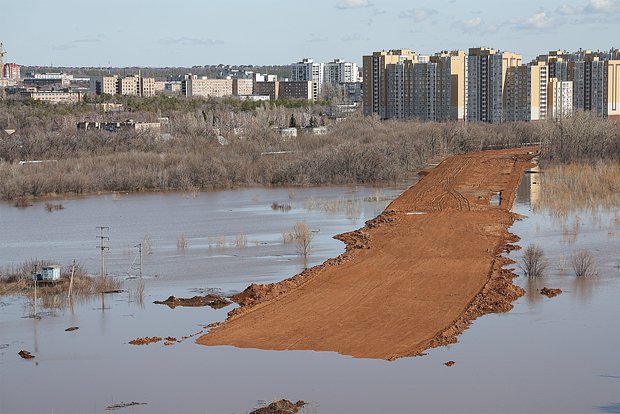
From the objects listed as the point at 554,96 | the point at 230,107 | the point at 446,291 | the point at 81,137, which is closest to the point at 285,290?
the point at 446,291

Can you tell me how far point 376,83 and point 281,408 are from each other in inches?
2071

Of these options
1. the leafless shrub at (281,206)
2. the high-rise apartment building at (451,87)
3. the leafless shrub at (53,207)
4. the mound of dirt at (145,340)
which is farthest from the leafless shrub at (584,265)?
the high-rise apartment building at (451,87)

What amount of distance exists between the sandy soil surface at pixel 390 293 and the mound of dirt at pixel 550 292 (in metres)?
0.47

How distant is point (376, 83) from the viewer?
60906mm

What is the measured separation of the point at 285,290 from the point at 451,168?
75.4 ft

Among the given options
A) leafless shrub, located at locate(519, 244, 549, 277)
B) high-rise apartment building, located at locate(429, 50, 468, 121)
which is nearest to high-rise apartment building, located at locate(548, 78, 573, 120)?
high-rise apartment building, located at locate(429, 50, 468, 121)

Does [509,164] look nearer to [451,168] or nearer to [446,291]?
[451,168]

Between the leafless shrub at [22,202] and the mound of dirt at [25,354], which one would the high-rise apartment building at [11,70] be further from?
the mound of dirt at [25,354]

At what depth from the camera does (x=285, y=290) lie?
14.5 metres

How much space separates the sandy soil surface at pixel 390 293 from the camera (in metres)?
11.8

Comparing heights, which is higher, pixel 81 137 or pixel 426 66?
pixel 426 66

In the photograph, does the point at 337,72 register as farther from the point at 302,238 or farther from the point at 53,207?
the point at 302,238

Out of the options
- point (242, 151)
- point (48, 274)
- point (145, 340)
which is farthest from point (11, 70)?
point (145, 340)

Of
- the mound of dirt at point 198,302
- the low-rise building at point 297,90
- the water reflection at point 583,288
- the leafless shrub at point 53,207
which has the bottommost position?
the mound of dirt at point 198,302
